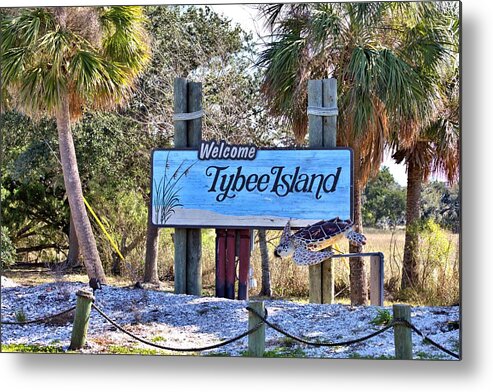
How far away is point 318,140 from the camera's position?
30.0ft

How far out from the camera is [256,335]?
887 cm

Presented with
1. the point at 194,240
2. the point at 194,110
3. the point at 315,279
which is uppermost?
the point at 194,110

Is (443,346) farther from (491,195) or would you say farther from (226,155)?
(226,155)

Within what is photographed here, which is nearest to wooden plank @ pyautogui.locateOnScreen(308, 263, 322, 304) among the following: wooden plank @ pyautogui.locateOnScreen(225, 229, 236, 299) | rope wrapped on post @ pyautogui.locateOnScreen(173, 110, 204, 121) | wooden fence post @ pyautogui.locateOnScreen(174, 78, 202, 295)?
wooden plank @ pyautogui.locateOnScreen(225, 229, 236, 299)

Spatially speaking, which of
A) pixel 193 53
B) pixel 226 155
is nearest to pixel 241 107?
pixel 193 53

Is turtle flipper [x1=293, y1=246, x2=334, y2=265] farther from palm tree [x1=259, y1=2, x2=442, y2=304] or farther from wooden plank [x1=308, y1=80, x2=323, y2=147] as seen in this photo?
wooden plank [x1=308, y1=80, x2=323, y2=147]

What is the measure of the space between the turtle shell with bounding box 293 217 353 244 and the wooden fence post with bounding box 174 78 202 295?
116 centimetres

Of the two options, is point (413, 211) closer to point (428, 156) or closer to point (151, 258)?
point (428, 156)

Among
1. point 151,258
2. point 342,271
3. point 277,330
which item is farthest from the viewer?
point 151,258

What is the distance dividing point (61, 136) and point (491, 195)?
4697 millimetres

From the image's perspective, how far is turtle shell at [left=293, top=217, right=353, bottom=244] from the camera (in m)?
8.99

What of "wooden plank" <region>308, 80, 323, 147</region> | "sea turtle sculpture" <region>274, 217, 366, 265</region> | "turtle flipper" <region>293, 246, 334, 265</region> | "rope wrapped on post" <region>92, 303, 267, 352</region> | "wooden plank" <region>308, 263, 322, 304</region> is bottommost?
"rope wrapped on post" <region>92, 303, 267, 352</region>

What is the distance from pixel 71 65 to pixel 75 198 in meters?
1.44

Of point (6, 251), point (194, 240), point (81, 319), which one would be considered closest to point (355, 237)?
point (194, 240)
